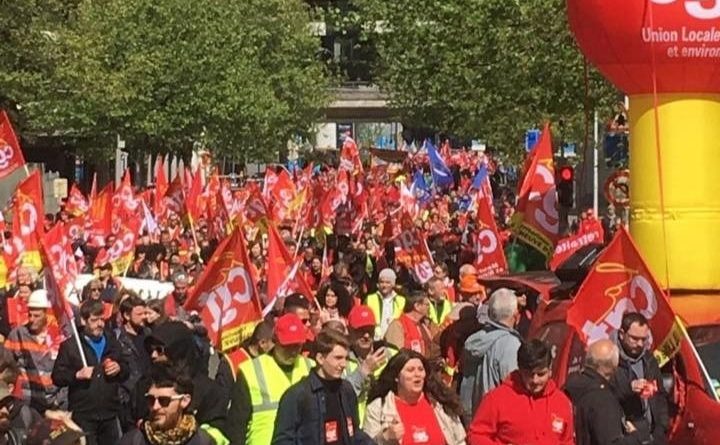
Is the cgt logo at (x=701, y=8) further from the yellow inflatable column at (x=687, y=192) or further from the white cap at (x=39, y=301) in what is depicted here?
the white cap at (x=39, y=301)

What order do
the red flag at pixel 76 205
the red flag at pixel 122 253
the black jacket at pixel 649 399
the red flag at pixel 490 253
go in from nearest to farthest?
the black jacket at pixel 649 399
the red flag at pixel 490 253
the red flag at pixel 122 253
the red flag at pixel 76 205

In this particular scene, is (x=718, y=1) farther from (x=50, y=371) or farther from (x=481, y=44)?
(x=481, y=44)

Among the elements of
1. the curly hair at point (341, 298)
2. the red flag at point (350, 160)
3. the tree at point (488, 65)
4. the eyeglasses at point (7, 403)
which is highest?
the tree at point (488, 65)

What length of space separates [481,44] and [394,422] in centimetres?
2487

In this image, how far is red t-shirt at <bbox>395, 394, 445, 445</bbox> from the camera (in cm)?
819

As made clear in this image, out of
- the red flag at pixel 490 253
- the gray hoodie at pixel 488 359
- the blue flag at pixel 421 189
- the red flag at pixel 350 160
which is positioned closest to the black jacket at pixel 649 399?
the gray hoodie at pixel 488 359

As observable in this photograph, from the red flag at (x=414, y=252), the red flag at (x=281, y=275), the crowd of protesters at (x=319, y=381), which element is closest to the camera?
the crowd of protesters at (x=319, y=381)

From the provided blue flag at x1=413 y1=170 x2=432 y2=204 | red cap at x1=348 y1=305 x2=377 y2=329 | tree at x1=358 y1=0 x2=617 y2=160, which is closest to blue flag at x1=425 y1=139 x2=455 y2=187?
blue flag at x1=413 y1=170 x2=432 y2=204

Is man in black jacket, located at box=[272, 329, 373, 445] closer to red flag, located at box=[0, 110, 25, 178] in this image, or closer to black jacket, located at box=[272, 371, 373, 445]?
black jacket, located at box=[272, 371, 373, 445]

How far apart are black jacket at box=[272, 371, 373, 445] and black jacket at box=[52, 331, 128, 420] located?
264 centimetres

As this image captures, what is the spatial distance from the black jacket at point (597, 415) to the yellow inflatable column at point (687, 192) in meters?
3.54

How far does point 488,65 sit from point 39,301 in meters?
21.9

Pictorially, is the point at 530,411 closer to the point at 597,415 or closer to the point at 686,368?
the point at 597,415

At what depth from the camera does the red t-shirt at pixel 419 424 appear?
8.19 meters
